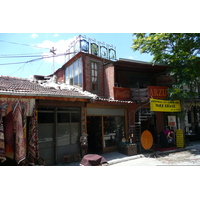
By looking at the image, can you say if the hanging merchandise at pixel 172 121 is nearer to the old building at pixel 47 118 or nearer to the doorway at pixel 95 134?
the doorway at pixel 95 134

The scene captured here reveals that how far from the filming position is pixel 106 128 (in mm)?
10312

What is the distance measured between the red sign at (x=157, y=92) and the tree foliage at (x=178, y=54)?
57 centimetres

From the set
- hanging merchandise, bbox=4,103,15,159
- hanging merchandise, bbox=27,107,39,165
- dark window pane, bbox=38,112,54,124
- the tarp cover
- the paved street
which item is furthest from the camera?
the paved street

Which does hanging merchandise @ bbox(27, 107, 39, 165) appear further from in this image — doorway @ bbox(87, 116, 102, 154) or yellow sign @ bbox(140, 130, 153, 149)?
yellow sign @ bbox(140, 130, 153, 149)

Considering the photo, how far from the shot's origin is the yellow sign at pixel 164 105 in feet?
33.3

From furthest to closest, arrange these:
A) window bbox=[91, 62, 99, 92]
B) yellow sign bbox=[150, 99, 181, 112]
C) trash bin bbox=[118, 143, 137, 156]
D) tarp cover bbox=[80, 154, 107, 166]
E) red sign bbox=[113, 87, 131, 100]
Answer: window bbox=[91, 62, 99, 92]
red sign bbox=[113, 87, 131, 100]
yellow sign bbox=[150, 99, 181, 112]
trash bin bbox=[118, 143, 137, 156]
tarp cover bbox=[80, 154, 107, 166]

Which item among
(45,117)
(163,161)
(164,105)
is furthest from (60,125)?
(164,105)

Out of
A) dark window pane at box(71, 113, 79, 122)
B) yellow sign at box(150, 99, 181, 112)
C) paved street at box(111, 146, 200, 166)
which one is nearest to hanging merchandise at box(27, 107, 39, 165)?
dark window pane at box(71, 113, 79, 122)

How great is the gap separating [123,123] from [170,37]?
21.7 ft

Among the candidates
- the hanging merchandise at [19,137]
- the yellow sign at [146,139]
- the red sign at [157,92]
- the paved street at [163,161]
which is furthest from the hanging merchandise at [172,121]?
the hanging merchandise at [19,137]

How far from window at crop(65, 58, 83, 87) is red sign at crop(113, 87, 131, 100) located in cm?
280

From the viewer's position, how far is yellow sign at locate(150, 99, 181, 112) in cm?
1016

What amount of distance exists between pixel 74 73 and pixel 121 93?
4269 mm

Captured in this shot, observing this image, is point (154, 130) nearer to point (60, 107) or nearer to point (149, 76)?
point (149, 76)
